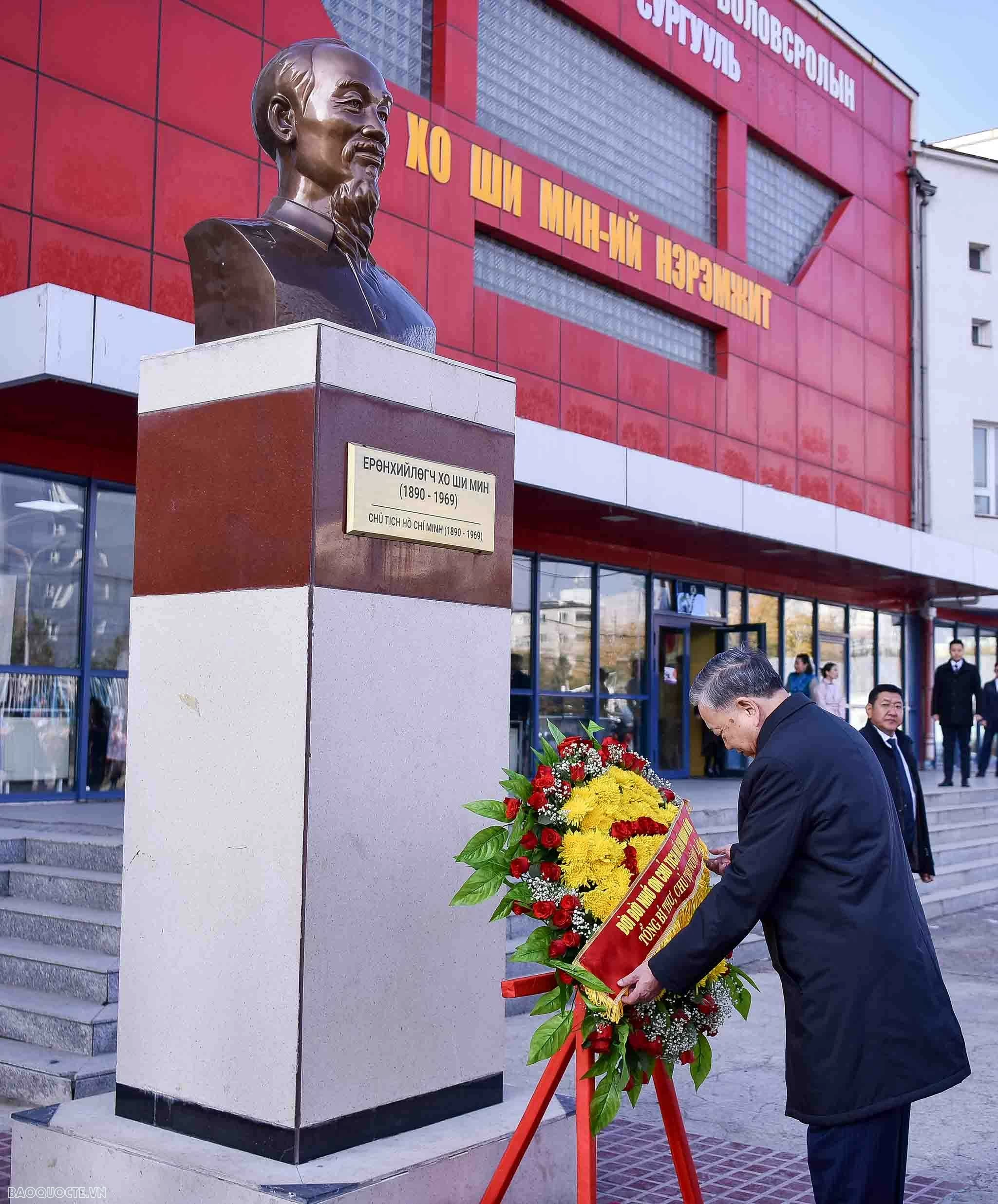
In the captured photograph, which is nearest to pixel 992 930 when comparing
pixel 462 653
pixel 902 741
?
pixel 902 741

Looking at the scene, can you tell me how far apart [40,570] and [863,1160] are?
893 centimetres

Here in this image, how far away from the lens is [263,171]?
458 inches

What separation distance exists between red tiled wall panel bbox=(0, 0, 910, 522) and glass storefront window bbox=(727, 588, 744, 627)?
1.67 meters

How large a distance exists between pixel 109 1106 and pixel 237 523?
1.90 metres

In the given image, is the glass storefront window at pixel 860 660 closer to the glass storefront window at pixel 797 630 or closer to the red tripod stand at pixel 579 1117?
the glass storefront window at pixel 797 630

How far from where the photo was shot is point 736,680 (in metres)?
3.43

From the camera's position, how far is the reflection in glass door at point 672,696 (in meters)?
17.7

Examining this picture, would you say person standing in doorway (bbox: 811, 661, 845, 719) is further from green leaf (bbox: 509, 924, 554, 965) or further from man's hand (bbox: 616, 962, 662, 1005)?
man's hand (bbox: 616, 962, 662, 1005)

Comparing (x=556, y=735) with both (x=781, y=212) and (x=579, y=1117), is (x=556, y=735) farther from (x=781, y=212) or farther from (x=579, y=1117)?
(x=781, y=212)

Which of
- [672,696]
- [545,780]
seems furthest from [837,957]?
[672,696]

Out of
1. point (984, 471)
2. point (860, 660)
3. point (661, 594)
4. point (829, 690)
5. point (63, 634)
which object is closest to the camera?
point (63, 634)

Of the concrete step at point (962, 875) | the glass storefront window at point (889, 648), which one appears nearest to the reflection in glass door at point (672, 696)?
the concrete step at point (962, 875)

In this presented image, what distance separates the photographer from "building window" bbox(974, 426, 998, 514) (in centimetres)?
2425

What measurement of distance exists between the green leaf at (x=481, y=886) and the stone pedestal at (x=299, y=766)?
0.40 metres
